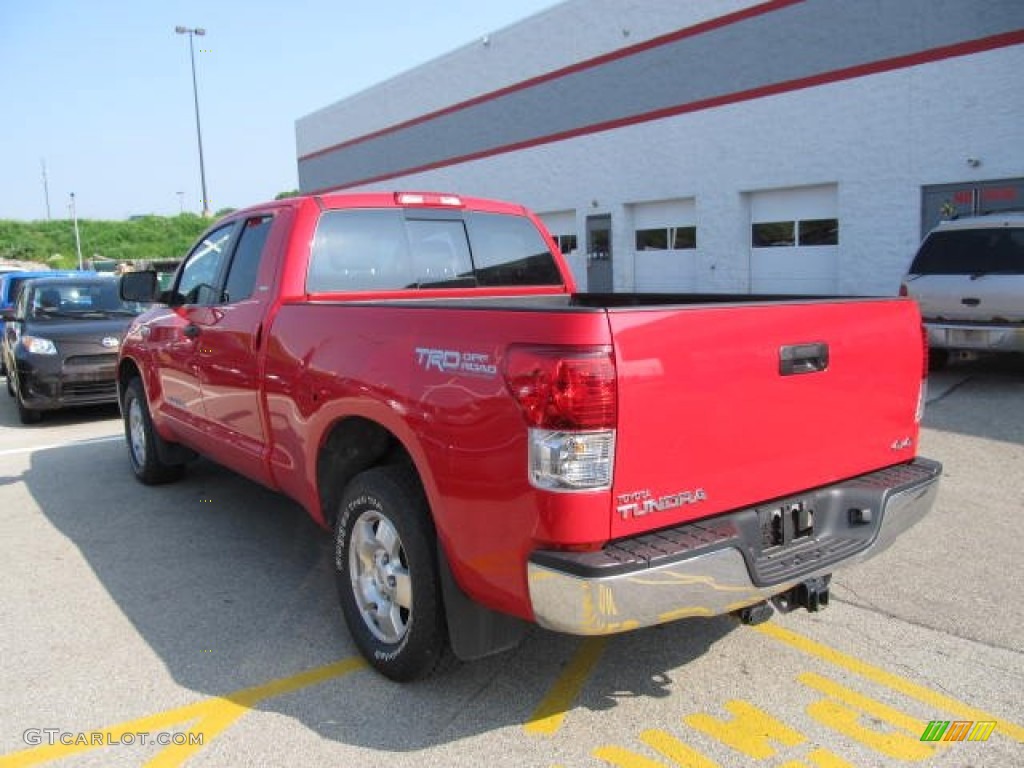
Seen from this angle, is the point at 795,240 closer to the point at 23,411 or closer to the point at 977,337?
the point at 977,337

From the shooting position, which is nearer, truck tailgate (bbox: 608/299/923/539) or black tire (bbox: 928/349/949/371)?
truck tailgate (bbox: 608/299/923/539)

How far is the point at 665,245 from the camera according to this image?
20.6 meters

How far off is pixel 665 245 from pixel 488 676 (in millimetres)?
18161

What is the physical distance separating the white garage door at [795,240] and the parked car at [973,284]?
651cm

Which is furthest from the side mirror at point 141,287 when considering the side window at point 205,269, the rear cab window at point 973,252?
the rear cab window at point 973,252

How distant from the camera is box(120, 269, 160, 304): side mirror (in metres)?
5.80

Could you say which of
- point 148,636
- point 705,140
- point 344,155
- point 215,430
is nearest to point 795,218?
point 705,140

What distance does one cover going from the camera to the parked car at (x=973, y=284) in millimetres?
9328

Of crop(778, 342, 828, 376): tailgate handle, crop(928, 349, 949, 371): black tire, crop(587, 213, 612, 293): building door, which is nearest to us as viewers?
crop(778, 342, 828, 376): tailgate handle

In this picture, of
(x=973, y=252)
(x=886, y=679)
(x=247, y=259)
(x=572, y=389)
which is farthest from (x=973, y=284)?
(x=572, y=389)

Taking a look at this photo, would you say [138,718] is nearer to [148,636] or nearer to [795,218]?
[148,636]

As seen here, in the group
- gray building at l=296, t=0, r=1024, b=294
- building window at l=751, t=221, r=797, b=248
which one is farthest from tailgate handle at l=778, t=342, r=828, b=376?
building window at l=751, t=221, r=797, b=248

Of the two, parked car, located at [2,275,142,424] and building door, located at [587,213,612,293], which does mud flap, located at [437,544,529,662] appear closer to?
parked car, located at [2,275,142,424]

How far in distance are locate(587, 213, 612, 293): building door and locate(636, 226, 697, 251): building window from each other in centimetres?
99
